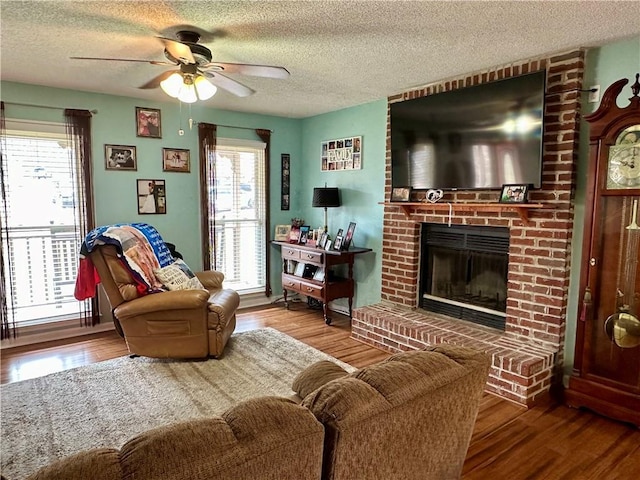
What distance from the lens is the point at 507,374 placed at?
9.14 feet

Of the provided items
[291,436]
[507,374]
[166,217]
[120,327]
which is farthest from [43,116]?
[507,374]

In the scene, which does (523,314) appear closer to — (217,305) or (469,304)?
(469,304)

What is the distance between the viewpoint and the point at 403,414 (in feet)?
3.79

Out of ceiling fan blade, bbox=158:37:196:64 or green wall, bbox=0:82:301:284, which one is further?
green wall, bbox=0:82:301:284

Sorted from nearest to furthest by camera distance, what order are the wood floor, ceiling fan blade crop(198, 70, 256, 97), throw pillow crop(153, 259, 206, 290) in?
the wood floor, ceiling fan blade crop(198, 70, 256, 97), throw pillow crop(153, 259, 206, 290)

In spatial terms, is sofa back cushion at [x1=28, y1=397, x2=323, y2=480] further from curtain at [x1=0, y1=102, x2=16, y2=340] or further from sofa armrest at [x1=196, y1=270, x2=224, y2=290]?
curtain at [x1=0, y1=102, x2=16, y2=340]

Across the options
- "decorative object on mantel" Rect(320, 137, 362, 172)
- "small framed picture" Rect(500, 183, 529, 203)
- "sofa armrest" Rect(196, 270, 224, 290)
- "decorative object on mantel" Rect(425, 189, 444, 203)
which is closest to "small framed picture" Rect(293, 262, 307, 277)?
"sofa armrest" Rect(196, 270, 224, 290)

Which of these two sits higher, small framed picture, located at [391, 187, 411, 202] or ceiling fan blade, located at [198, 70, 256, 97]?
ceiling fan blade, located at [198, 70, 256, 97]

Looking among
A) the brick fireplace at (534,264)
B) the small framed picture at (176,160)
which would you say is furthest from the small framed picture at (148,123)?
the brick fireplace at (534,264)

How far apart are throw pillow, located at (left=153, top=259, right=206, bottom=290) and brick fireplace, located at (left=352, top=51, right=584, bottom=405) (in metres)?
1.75

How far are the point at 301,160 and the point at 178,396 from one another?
3.48 meters

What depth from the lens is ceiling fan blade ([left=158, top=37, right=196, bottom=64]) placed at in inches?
87.6

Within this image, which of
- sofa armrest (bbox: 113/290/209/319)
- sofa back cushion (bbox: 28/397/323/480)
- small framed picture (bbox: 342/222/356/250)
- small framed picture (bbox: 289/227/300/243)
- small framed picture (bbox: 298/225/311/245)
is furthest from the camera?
small framed picture (bbox: 289/227/300/243)

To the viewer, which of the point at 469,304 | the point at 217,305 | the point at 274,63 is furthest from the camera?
the point at 469,304
